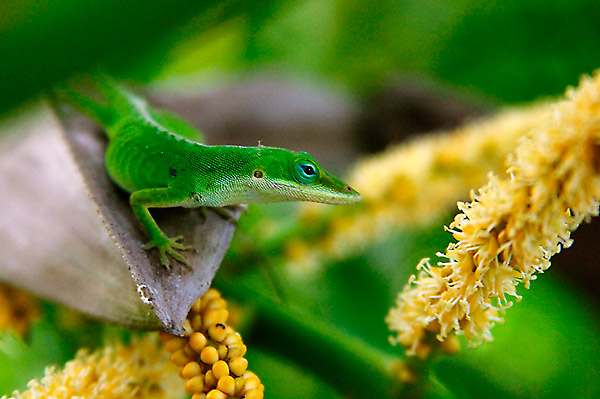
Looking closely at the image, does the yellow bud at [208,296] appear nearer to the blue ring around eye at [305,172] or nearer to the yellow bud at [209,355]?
the yellow bud at [209,355]

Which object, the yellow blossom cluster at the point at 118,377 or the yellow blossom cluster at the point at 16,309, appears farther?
the yellow blossom cluster at the point at 16,309

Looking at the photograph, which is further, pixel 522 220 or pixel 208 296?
pixel 208 296

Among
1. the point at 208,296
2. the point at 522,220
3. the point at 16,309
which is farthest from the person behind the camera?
the point at 16,309

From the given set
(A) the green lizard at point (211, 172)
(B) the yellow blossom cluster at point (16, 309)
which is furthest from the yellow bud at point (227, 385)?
(B) the yellow blossom cluster at point (16, 309)

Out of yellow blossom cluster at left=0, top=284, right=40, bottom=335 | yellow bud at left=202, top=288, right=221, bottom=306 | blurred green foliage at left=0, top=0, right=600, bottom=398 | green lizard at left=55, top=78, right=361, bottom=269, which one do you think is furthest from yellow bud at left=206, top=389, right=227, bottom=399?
yellow blossom cluster at left=0, top=284, right=40, bottom=335

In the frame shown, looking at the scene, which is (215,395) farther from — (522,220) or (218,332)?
(522,220)

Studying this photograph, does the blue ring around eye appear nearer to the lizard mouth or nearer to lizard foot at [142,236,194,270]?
the lizard mouth

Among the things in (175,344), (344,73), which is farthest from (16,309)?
(344,73)
